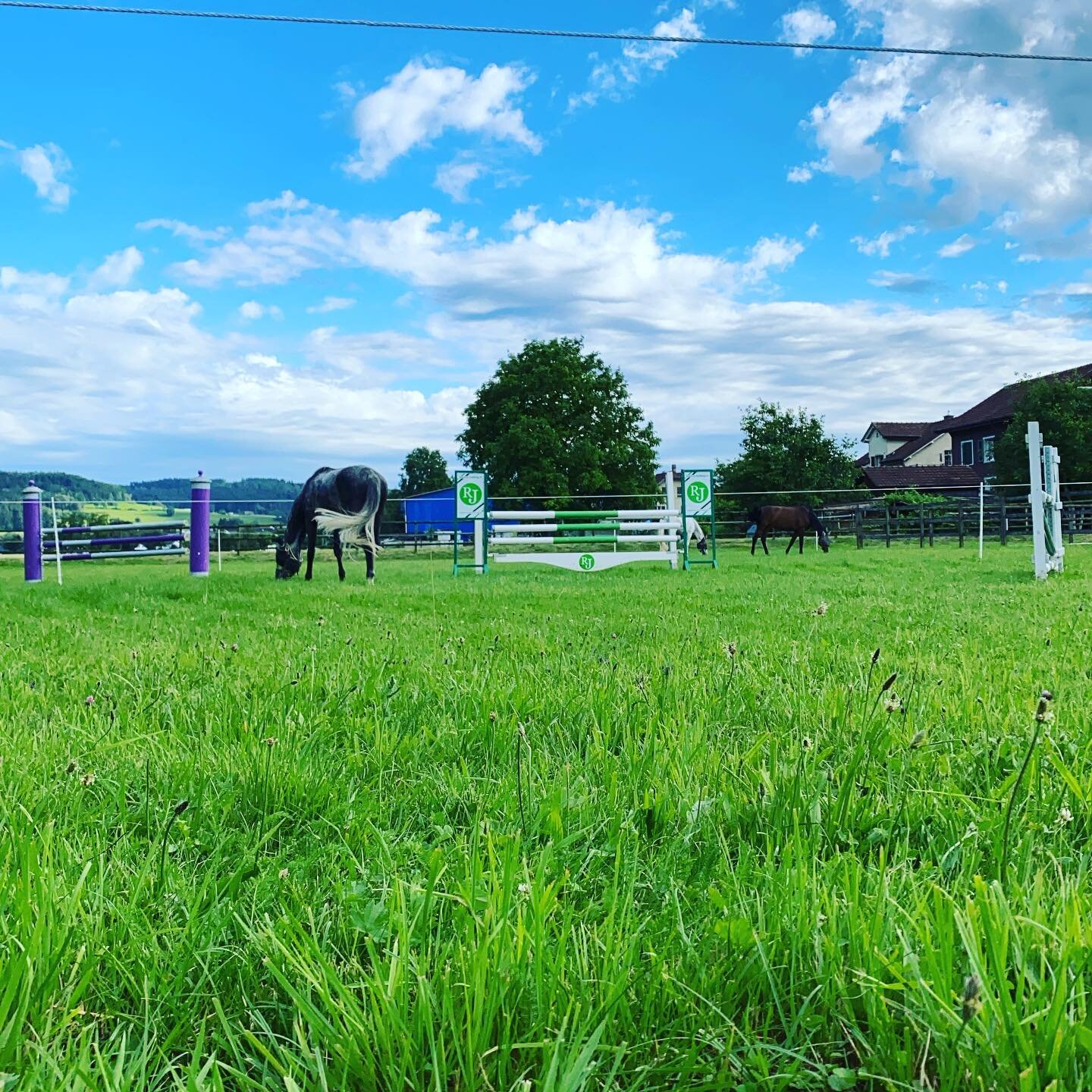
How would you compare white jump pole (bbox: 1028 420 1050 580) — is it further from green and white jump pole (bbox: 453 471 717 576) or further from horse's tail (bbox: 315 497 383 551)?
horse's tail (bbox: 315 497 383 551)

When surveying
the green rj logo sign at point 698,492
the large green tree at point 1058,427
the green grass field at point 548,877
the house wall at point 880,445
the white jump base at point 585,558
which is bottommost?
the green grass field at point 548,877

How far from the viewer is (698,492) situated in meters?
17.7

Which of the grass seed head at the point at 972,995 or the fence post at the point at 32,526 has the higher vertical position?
the fence post at the point at 32,526

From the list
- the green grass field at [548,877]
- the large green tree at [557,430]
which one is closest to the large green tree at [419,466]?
the large green tree at [557,430]

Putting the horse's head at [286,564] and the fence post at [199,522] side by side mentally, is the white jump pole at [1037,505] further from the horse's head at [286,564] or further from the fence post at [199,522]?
the fence post at [199,522]

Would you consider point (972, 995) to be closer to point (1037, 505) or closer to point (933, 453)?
point (1037, 505)

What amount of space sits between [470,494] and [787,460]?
108 ft

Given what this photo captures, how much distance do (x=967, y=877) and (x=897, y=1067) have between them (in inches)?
25.4

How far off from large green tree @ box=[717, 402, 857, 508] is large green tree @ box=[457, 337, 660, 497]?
5279 mm

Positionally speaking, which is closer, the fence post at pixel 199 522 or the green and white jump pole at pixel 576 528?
the fence post at pixel 199 522

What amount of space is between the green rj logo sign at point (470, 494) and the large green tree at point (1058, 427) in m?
33.9

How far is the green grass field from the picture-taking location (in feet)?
3.65

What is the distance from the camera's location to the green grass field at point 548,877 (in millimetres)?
1112

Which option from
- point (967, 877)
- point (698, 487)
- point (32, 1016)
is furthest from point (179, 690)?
point (698, 487)
